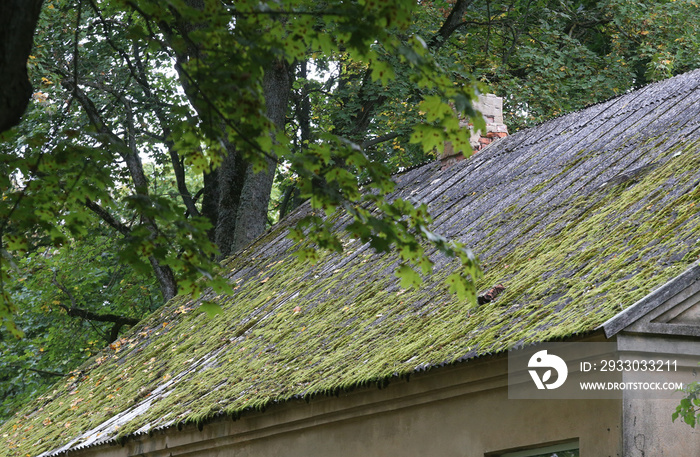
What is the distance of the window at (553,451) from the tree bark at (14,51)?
14.3 feet

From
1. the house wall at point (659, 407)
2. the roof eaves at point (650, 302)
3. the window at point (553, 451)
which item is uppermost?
the roof eaves at point (650, 302)

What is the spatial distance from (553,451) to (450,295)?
6.95ft

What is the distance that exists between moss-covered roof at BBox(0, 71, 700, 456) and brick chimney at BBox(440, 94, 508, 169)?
1.03ft

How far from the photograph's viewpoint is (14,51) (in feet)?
13.1

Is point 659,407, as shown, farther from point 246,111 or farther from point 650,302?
point 246,111

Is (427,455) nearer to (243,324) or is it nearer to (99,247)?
(243,324)

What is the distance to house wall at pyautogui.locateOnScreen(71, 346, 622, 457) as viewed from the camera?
637cm

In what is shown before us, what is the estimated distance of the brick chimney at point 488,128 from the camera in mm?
13820

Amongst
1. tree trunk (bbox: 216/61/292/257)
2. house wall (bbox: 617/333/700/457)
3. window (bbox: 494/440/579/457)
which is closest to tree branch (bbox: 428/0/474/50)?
tree trunk (bbox: 216/61/292/257)

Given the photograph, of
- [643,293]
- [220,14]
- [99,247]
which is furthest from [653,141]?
[99,247]

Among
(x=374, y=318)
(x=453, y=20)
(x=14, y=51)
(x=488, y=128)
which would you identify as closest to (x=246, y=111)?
(x=14, y=51)

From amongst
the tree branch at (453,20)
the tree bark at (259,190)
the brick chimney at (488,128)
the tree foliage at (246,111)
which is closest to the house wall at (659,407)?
the tree foliage at (246,111)

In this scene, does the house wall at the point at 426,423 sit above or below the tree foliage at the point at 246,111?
below

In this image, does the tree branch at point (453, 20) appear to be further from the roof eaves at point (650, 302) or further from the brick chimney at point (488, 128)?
the roof eaves at point (650, 302)
